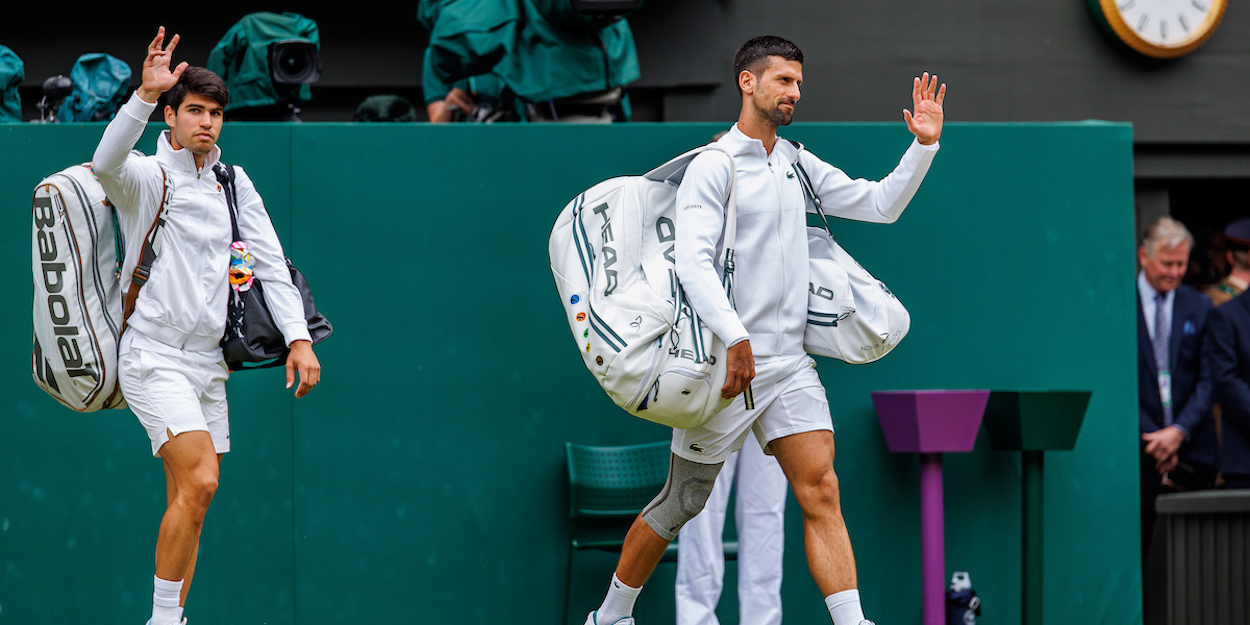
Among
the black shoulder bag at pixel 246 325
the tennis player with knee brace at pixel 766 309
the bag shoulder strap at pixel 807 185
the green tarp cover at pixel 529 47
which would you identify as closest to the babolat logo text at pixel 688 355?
the tennis player with knee brace at pixel 766 309

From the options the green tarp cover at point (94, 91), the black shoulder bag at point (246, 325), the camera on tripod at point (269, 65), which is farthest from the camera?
the camera on tripod at point (269, 65)

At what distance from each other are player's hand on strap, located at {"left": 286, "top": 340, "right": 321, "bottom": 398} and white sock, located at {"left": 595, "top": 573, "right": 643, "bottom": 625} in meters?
1.33

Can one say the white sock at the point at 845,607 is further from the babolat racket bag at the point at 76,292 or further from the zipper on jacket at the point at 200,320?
the babolat racket bag at the point at 76,292

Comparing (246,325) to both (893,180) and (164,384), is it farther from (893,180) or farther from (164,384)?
(893,180)

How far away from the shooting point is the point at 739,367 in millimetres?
4121

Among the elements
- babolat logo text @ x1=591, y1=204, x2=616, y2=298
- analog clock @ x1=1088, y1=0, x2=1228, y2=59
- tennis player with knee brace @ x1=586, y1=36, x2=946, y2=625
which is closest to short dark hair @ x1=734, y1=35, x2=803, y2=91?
tennis player with knee brace @ x1=586, y1=36, x2=946, y2=625

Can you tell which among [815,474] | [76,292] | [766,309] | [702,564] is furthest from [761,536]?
[76,292]

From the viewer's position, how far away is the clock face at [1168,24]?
27.4ft

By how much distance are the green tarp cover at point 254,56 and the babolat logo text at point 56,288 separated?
1.90 m

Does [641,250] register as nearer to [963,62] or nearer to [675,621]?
[675,621]

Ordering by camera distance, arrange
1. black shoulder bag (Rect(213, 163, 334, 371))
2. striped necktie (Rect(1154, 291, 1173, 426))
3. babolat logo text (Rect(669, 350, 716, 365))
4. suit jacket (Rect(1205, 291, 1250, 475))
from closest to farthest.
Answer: babolat logo text (Rect(669, 350, 716, 365)) < black shoulder bag (Rect(213, 163, 334, 371)) < suit jacket (Rect(1205, 291, 1250, 475)) < striped necktie (Rect(1154, 291, 1173, 426))

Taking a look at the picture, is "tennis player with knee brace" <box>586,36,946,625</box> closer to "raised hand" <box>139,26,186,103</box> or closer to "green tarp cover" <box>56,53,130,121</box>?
"raised hand" <box>139,26,186,103</box>

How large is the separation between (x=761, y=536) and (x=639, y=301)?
5.69ft

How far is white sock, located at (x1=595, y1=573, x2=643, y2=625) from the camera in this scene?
15.2ft
